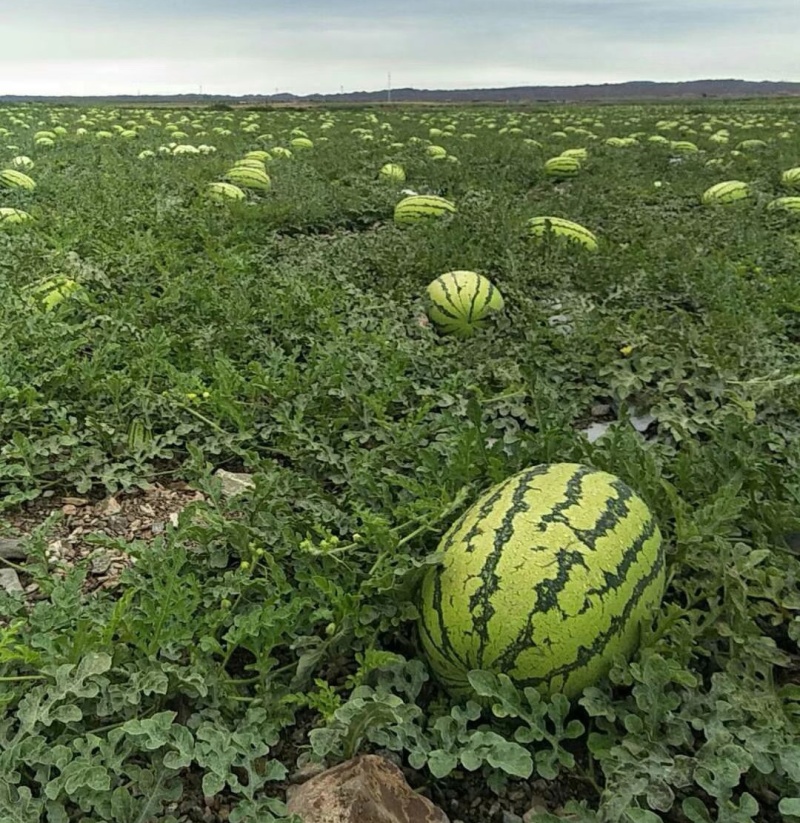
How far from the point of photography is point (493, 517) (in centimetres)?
205

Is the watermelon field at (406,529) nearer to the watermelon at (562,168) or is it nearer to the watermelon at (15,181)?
the watermelon at (15,181)

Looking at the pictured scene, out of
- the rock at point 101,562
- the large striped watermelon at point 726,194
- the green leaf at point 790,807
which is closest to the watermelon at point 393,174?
the large striped watermelon at point 726,194

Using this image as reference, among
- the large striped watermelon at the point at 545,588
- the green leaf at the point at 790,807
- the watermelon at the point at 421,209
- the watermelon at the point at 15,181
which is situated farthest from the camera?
the watermelon at the point at 15,181

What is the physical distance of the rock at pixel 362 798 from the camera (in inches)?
62.1

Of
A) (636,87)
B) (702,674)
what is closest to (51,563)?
(702,674)

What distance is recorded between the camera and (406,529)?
7.81ft

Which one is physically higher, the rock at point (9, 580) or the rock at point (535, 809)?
the rock at point (9, 580)

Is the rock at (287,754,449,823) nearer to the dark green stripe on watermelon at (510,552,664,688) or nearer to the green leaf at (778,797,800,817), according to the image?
the dark green stripe on watermelon at (510,552,664,688)

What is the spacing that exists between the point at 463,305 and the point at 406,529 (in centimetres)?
222

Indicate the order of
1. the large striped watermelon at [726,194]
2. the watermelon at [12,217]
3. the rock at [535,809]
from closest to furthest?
the rock at [535,809], the watermelon at [12,217], the large striped watermelon at [726,194]

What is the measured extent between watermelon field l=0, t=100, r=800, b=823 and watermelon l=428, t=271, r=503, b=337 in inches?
0.6

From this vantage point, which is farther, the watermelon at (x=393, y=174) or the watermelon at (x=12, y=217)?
the watermelon at (x=393, y=174)

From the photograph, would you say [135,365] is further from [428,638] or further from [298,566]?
[428,638]

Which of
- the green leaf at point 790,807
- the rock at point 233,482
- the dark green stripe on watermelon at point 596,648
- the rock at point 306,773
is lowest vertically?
the rock at point 306,773
